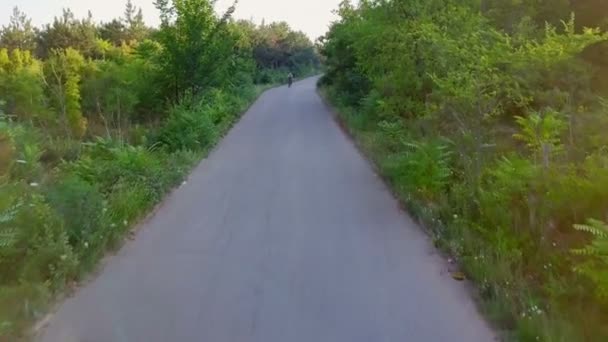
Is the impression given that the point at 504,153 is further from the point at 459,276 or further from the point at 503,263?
the point at 503,263

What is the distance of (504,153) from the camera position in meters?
11.6

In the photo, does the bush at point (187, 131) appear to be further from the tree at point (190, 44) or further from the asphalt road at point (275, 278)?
the asphalt road at point (275, 278)

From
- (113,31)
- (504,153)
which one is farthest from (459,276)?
(113,31)

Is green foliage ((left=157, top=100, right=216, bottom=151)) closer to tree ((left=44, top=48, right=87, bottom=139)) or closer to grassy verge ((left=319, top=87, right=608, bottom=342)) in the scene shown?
grassy verge ((left=319, top=87, right=608, bottom=342))

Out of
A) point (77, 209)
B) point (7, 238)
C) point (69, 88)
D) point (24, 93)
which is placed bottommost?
point (69, 88)

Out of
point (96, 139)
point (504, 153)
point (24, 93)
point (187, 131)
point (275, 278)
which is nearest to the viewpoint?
point (275, 278)

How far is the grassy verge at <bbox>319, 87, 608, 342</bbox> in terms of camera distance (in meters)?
5.32

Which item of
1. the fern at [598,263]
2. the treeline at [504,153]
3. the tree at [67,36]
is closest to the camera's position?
the fern at [598,263]

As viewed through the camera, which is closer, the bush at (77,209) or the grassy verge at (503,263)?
the grassy verge at (503,263)

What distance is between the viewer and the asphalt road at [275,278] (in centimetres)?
574

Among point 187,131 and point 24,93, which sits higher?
point 24,93

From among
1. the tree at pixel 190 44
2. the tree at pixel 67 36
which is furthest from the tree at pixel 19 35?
the tree at pixel 190 44

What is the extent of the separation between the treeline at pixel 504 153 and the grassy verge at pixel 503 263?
0.02 m

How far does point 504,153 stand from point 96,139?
8.36 meters
